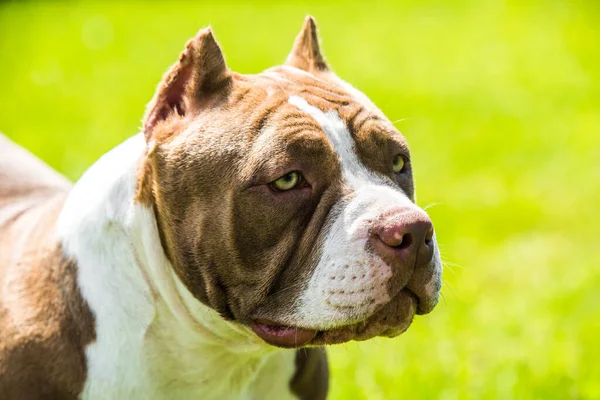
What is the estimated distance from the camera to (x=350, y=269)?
3086 millimetres

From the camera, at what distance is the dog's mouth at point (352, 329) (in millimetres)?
3191

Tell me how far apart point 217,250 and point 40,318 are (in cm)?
68

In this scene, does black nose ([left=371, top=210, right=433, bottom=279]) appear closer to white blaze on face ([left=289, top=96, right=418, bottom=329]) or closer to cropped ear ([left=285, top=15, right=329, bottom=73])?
white blaze on face ([left=289, top=96, right=418, bottom=329])

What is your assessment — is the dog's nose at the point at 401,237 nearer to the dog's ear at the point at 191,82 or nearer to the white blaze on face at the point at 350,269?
the white blaze on face at the point at 350,269

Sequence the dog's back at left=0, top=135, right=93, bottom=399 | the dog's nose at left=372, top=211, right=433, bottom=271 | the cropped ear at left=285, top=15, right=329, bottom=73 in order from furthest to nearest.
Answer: the cropped ear at left=285, top=15, right=329, bottom=73
the dog's back at left=0, top=135, right=93, bottom=399
the dog's nose at left=372, top=211, right=433, bottom=271

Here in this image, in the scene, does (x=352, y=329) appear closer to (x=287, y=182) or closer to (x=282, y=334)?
(x=282, y=334)

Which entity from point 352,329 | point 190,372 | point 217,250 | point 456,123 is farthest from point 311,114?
point 456,123

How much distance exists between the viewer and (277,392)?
3682mm

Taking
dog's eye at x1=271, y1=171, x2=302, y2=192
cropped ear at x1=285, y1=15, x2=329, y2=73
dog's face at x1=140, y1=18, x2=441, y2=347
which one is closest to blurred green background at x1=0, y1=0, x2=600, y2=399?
cropped ear at x1=285, y1=15, x2=329, y2=73

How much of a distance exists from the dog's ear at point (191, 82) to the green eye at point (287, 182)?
42 centimetres

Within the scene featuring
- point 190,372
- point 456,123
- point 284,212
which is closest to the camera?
point 284,212

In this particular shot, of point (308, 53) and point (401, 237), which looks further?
point (308, 53)

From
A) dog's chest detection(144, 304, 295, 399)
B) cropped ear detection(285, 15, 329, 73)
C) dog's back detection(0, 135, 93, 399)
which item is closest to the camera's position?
dog's back detection(0, 135, 93, 399)

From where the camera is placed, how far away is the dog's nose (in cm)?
303
